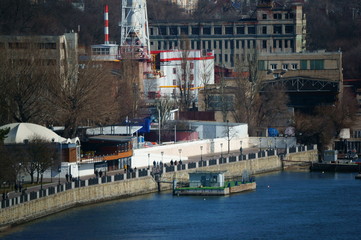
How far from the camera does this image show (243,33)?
133125 millimetres

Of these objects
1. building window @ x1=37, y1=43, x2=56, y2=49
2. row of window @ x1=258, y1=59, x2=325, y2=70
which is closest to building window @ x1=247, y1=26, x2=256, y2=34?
row of window @ x1=258, y1=59, x2=325, y2=70

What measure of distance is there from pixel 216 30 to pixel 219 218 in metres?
74.7

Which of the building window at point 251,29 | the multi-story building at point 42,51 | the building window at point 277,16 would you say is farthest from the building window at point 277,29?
the multi-story building at point 42,51

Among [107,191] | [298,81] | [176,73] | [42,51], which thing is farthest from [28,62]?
[298,81]

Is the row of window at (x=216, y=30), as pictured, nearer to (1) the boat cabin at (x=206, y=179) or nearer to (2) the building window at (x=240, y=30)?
(2) the building window at (x=240, y=30)

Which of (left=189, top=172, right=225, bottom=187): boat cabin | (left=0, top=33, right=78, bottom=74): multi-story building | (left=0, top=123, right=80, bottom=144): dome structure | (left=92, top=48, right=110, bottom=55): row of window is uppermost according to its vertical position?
(left=92, top=48, right=110, bottom=55): row of window

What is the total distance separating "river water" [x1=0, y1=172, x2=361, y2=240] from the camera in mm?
57281

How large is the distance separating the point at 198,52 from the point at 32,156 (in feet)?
142

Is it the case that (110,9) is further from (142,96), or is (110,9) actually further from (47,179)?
(47,179)

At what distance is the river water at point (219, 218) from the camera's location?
188 feet

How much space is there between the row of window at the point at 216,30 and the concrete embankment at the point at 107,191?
161 feet

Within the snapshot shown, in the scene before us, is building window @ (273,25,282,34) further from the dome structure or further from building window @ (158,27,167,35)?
the dome structure

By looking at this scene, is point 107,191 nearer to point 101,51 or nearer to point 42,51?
point 42,51

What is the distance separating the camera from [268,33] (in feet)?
431
